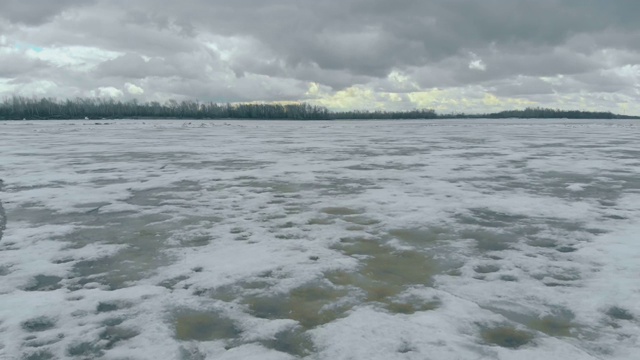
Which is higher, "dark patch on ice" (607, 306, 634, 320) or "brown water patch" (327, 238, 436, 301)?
"dark patch on ice" (607, 306, 634, 320)

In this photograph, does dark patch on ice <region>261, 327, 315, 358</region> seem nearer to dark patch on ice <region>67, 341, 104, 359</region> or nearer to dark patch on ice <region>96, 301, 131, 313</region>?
dark patch on ice <region>67, 341, 104, 359</region>

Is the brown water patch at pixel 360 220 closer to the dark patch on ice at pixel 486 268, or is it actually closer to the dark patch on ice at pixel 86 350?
the dark patch on ice at pixel 486 268

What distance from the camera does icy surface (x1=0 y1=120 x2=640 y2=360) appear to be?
292 centimetres

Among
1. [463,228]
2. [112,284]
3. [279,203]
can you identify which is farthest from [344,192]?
[112,284]

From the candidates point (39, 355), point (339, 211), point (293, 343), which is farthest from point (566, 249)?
point (39, 355)

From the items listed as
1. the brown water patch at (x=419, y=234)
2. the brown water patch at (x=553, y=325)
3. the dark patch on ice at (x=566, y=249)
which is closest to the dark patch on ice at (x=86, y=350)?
the brown water patch at (x=553, y=325)

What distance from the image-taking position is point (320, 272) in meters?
4.18

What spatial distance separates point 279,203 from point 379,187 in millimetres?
2278

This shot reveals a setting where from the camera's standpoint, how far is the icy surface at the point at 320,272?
9.58 feet

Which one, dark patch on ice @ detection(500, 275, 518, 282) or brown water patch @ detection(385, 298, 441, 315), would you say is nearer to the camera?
brown water patch @ detection(385, 298, 441, 315)

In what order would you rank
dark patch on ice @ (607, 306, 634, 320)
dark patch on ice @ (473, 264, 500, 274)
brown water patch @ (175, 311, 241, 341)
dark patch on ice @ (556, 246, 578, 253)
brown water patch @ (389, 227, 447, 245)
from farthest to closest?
brown water patch @ (389, 227, 447, 245)
dark patch on ice @ (556, 246, 578, 253)
dark patch on ice @ (473, 264, 500, 274)
dark patch on ice @ (607, 306, 634, 320)
brown water patch @ (175, 311, 241, 341)

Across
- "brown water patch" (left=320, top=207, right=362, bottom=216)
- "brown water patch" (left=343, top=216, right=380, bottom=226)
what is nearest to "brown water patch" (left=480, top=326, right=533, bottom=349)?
"brown water patch" (left=343, top=216, right=380, bottom=226)

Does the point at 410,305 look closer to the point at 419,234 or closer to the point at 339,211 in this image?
the point at 419,234

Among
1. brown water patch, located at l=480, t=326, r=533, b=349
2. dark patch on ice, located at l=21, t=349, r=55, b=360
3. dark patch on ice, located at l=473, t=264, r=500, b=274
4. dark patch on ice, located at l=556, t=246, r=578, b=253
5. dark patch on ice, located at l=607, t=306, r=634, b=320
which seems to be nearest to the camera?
dark patch on ice, located at l=21, t=349, r=55, b=360
